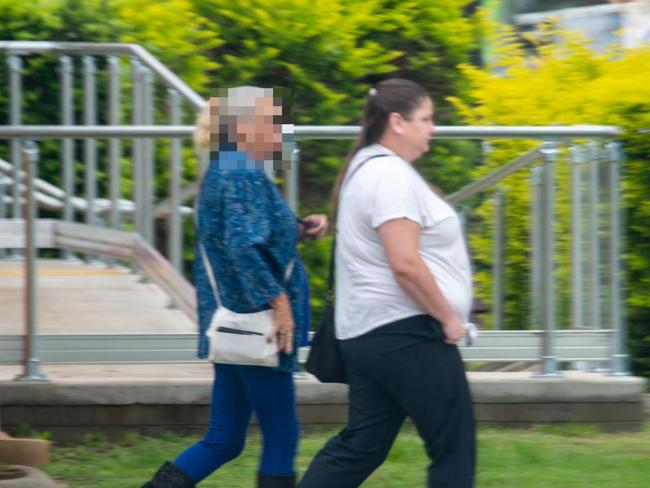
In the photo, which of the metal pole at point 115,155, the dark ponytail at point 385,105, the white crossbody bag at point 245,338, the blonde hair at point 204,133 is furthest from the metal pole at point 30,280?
the dark ponytail at point 385,105

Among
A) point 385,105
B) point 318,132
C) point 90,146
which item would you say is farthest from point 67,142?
point 385,105

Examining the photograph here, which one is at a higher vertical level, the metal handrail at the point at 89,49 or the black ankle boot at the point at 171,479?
the metal handrail at the point at 89,49

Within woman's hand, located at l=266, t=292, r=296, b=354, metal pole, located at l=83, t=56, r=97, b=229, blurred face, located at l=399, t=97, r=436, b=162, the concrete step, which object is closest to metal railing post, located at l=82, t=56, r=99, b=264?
metal pole, located at l=83, t=56, r=97, b=229

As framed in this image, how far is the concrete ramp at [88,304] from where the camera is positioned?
6090mm

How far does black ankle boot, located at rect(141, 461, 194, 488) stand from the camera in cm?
464

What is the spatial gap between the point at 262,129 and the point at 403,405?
975 millimetres

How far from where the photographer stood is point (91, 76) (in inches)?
307

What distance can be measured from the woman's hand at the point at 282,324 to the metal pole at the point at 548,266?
2.06 metres

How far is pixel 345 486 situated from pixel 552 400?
2.08m

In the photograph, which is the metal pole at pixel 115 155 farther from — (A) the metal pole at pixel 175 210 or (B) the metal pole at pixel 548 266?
(B) the metal pole at pixel 548 266

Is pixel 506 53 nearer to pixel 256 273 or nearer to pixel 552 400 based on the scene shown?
pixel 552 400

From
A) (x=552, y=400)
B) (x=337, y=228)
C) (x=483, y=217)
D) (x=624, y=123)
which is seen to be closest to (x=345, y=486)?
(x=337, y=228)

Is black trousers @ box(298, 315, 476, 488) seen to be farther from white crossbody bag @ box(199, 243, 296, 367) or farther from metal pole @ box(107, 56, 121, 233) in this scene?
metal pole @ box(107, 56, 121, 233)

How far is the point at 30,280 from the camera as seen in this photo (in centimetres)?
589
